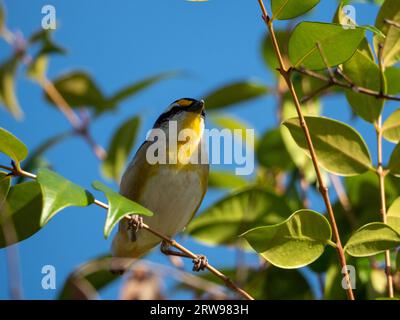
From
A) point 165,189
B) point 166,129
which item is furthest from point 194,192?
point 166,129

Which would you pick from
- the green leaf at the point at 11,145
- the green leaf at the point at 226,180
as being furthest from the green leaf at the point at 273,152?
the green leaf at the point at 11,145

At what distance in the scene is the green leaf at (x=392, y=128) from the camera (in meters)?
2.50

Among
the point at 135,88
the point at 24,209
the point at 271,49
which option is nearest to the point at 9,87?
the point at 135,88

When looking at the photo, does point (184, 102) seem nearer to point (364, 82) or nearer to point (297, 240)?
point (364, 82)

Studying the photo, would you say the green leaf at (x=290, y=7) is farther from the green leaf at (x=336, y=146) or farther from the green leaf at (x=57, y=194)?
the green leaf at (x=57, y=194)

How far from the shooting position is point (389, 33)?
2551 mm

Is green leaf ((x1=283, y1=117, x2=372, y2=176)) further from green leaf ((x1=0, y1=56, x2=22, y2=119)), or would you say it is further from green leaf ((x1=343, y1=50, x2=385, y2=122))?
green leaf ((x1=0, y1=56, x2=22, y2=119))

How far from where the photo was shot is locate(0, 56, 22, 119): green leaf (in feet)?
14.0

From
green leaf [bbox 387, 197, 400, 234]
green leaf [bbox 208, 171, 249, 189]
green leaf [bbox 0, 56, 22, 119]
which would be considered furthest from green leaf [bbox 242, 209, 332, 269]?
green leaf [bbox 0, 56, 22, 119]

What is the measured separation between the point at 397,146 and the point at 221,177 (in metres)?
1.66

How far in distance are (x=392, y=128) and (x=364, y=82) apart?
0.20m
